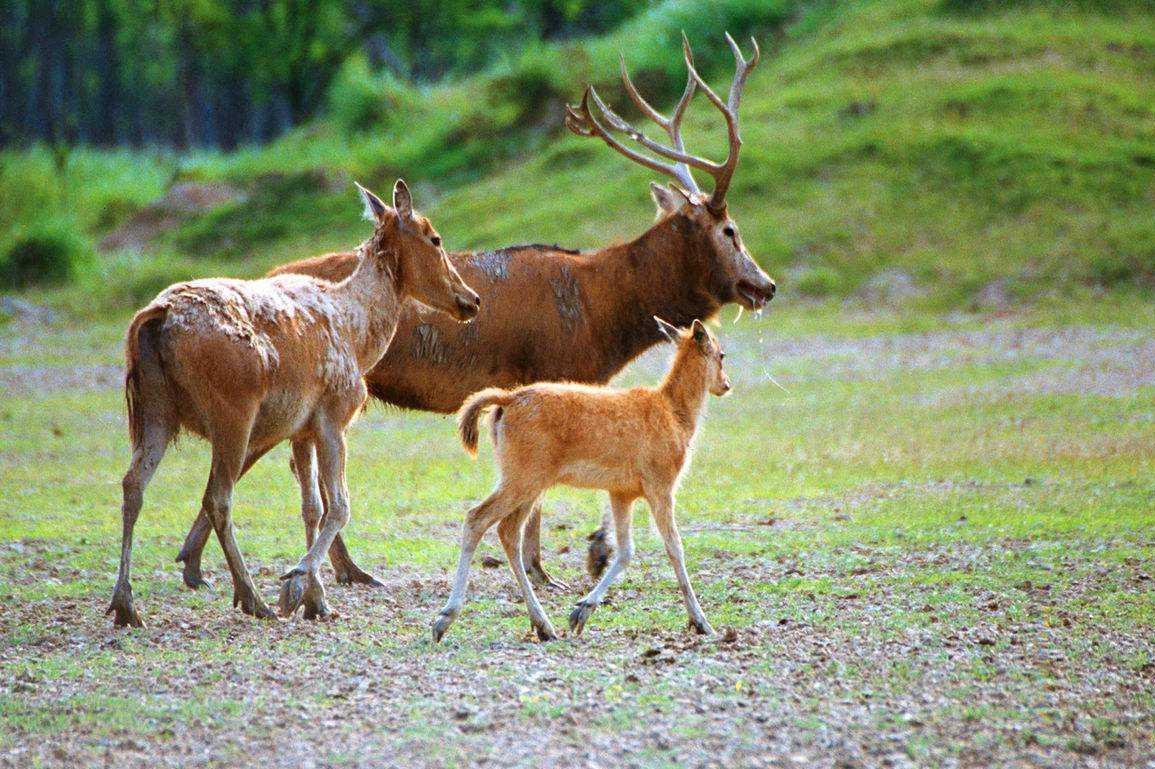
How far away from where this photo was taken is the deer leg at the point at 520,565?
324 inches

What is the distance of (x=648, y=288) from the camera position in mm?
11953

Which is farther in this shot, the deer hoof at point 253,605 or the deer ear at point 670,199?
the deer ear at point 670,199

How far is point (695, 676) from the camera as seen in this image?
7.41m

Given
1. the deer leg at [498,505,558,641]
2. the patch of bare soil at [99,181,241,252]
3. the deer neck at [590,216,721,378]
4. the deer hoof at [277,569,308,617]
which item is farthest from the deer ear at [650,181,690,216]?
the patch of bare soil at [99,181,241,252]

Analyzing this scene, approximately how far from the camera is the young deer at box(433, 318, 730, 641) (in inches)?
328

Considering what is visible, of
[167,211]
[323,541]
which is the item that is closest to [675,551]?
[323,541]

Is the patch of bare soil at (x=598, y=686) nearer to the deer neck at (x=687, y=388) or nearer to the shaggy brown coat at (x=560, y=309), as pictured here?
the deer neck at (x=687, y=388)

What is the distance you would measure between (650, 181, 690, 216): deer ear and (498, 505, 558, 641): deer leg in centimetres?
426

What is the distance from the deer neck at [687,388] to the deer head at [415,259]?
5.33ft

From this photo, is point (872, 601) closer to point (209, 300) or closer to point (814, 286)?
point (209, 300)

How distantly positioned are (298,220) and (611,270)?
25.0 meters

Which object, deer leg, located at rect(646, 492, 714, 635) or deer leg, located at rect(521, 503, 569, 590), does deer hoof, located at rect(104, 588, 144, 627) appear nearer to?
deer leg, located at rect(521, 503, 569, 590)

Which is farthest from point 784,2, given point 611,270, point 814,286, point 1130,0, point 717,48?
point 611,270

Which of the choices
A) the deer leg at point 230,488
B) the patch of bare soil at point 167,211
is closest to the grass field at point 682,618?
the deer leg at point 230,488
